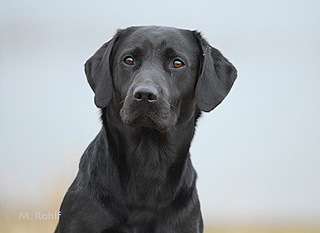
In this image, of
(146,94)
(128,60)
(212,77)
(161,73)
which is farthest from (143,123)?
(212,77)

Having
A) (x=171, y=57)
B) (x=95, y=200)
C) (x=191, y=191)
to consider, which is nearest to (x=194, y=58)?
(x=171, y=57)

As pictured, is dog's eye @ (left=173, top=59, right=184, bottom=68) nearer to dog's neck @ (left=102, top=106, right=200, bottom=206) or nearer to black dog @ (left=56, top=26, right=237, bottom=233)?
black dog @ (left=56, top=26, right=237, bottom=233)

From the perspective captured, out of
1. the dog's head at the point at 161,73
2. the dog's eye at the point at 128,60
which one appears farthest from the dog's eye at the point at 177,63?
the dog's eye at the point at 128,60

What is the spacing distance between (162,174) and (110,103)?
21.0 inches

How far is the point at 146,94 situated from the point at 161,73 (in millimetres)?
292

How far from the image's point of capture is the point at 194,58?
2.79 metres

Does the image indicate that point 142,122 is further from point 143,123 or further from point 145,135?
point 145,135

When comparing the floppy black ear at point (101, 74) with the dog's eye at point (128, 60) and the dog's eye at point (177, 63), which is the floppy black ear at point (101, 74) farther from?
the dog's eye at point (177, 63)

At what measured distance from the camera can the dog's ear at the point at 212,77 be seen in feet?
8.74

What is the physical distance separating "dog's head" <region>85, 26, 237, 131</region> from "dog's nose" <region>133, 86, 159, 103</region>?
57 millimetres

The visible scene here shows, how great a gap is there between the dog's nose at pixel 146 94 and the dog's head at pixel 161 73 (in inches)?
2.2

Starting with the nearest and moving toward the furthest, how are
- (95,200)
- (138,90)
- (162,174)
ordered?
1. (138,90)
2. (95,200)
3. (162,174)

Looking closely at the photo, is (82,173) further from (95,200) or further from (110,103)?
(110,103)

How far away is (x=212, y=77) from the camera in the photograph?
8.92 feet
